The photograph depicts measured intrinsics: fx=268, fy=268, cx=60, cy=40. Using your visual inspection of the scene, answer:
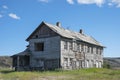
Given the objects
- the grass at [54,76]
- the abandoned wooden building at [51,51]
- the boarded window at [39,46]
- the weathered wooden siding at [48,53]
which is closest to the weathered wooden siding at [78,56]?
the abandoned wooden building at [51,51]

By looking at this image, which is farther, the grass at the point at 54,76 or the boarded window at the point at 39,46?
the boarded window at the point at 39,46

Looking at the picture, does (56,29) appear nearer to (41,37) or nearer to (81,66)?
(41,37)

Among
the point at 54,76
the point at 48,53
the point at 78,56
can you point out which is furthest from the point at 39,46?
the point at 54,76

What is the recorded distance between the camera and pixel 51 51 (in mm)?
40156

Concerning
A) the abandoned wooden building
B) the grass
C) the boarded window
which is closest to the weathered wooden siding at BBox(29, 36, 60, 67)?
the abandoned wooden building

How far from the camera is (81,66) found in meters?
45.2

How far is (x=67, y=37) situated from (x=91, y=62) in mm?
11351

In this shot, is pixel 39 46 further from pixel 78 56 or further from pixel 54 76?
pixel 54 76

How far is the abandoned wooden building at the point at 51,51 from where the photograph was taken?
3964 cm

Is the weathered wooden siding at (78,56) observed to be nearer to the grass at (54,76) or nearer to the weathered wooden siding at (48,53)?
the weathered wooden siding at (48,53)

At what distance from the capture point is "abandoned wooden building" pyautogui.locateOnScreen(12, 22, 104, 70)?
3964 cm

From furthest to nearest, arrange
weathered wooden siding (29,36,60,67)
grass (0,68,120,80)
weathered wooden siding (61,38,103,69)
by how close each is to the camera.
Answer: weathered wooden siding (61,38,103,69) < weathered wooden siding (29,36,60,67) < grass (0,68,120,80)

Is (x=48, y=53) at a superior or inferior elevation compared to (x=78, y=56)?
superior

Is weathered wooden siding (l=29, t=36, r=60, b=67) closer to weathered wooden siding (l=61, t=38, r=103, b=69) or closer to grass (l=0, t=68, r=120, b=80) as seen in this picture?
weathered wooden siding (l=61, t=38, r=103, b=69)
